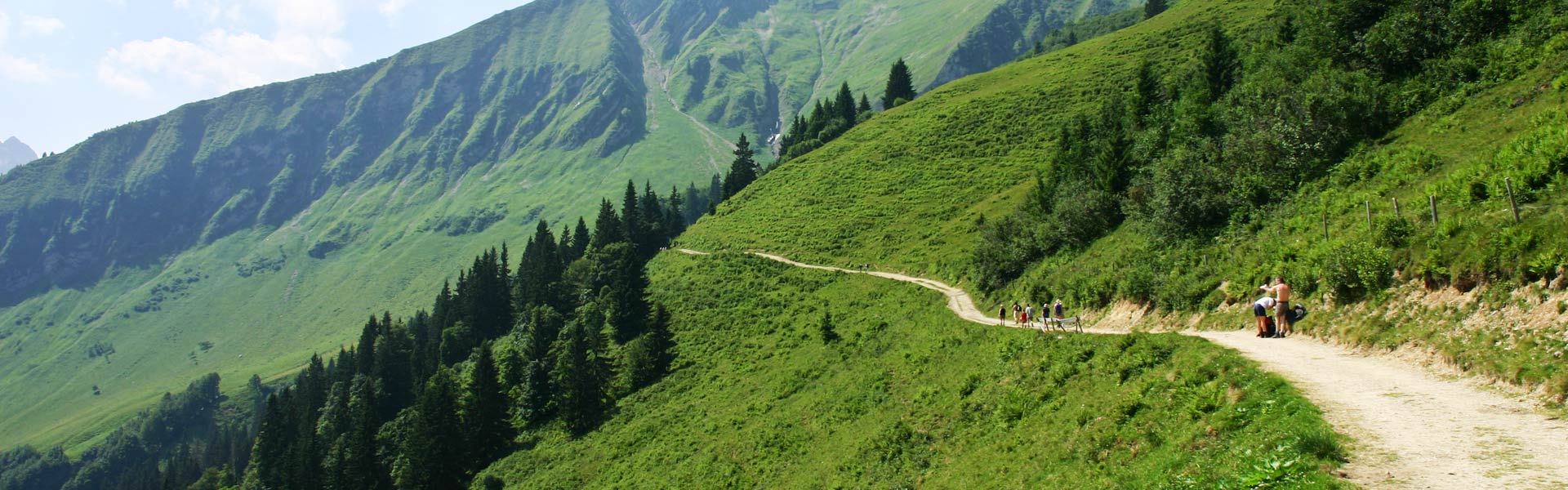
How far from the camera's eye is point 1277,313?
22.4m

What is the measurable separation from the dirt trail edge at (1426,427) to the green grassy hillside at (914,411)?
2.08 ft

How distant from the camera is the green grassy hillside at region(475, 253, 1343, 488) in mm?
14664

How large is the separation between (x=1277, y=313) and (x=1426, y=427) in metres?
10.7

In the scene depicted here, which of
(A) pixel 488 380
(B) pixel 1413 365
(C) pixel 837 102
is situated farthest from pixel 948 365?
(C) pixel 837 102

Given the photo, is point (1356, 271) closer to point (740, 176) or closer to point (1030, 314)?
point (1030, 314)

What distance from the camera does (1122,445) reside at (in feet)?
55.5

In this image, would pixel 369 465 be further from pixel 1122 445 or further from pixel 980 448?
pixel 1122 445

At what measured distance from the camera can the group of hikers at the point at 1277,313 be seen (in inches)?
877

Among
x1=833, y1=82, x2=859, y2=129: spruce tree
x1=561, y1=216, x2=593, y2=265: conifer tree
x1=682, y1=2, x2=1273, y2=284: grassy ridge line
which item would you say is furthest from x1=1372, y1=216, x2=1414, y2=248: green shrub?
x1=833, y1=82, x2=859, y2=129: spruce tree

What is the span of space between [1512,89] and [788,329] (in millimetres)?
42976

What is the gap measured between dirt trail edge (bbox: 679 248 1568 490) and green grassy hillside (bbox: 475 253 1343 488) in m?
0.63

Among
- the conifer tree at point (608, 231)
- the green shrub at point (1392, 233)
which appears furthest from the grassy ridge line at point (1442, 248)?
the conifer tree at point (608, 231)

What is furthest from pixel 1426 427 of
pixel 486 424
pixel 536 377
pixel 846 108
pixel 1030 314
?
pixel 846 108

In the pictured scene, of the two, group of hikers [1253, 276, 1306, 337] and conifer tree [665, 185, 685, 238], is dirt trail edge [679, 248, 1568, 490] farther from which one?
conifer tree [665, 185, 685, 238]
